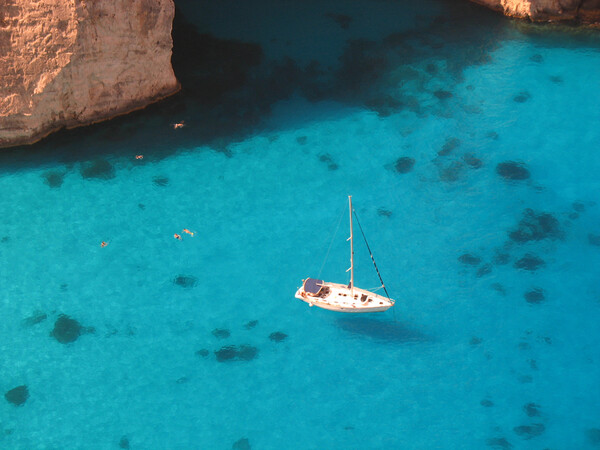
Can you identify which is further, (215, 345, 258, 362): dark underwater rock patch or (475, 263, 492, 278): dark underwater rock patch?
(475, 263, 492, 278): dark underwater rock patch

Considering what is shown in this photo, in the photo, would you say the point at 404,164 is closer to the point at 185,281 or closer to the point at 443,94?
the point at 443,94

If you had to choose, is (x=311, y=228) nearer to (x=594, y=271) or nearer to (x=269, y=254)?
(x=269, y=254)

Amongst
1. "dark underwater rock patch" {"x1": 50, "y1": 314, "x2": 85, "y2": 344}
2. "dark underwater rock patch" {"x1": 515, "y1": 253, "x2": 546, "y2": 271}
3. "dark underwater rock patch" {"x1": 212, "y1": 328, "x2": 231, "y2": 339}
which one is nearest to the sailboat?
"dark underwater rock patch" {"x1": 212, "y1": 328, "x2": 231, "y2": 339}

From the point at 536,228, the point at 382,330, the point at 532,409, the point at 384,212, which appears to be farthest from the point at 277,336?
the point at 536,228

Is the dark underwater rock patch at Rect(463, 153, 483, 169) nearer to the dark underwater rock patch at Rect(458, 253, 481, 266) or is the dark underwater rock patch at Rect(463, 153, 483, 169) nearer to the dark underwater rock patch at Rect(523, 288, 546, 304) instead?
the dark underwater rock patch at Rect(458, 253, 481, 266)

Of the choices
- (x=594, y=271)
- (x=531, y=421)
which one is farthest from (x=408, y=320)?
(x=594, y=271)

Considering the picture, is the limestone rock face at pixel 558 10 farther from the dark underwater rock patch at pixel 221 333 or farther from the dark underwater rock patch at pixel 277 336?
the dark underwater rock patch at pixel 221 333
